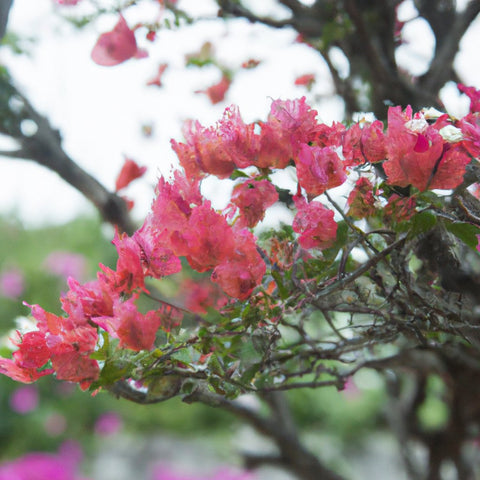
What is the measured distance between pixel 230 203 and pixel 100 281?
0.11 m

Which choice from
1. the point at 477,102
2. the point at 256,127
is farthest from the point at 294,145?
the point at 477,102

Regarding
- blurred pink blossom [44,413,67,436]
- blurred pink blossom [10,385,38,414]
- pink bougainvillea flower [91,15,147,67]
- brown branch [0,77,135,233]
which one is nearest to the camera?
pink bougainvillea flower [91,15,147,67]

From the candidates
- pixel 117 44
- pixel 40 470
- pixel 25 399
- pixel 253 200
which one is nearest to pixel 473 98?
pixel 253 200

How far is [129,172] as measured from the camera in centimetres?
90

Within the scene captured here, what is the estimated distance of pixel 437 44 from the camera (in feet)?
2.78

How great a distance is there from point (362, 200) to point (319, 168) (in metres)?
0.05

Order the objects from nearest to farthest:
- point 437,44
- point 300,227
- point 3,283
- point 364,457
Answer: point 300,227 → point 437,44 → point 3,283 → point 364,457

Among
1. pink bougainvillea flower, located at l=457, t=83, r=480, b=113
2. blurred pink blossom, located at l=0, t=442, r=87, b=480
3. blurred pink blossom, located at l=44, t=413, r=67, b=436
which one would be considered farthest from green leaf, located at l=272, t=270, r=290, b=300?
blurred pink blossom, located at l=44, t=413, r=67, b=436

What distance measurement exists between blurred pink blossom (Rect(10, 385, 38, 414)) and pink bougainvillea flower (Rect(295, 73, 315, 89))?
275 cm

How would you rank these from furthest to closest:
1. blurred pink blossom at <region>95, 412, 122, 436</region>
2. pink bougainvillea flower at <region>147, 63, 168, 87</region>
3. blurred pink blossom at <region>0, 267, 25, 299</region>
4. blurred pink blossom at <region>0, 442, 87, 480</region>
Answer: blurred pink blossom at <region>95, 412, 122, 436</region>, blurred pink blossom at <region>0, 267, 25, 299</region>, blurred pink blossom at <region>0, 442, 87, 480</region>, pink bougainvillea flower at <region>147, 63, 168, 87</region>

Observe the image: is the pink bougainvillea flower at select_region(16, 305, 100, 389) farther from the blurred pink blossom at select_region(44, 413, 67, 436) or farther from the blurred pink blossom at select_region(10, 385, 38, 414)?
the blurred pink blossom at select_region(44, 413, 67, 436)

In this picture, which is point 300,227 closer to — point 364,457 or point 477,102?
point 477,102

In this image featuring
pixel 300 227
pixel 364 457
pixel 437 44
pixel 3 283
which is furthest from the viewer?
pixel 364 457

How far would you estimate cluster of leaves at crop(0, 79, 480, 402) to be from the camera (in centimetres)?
34
